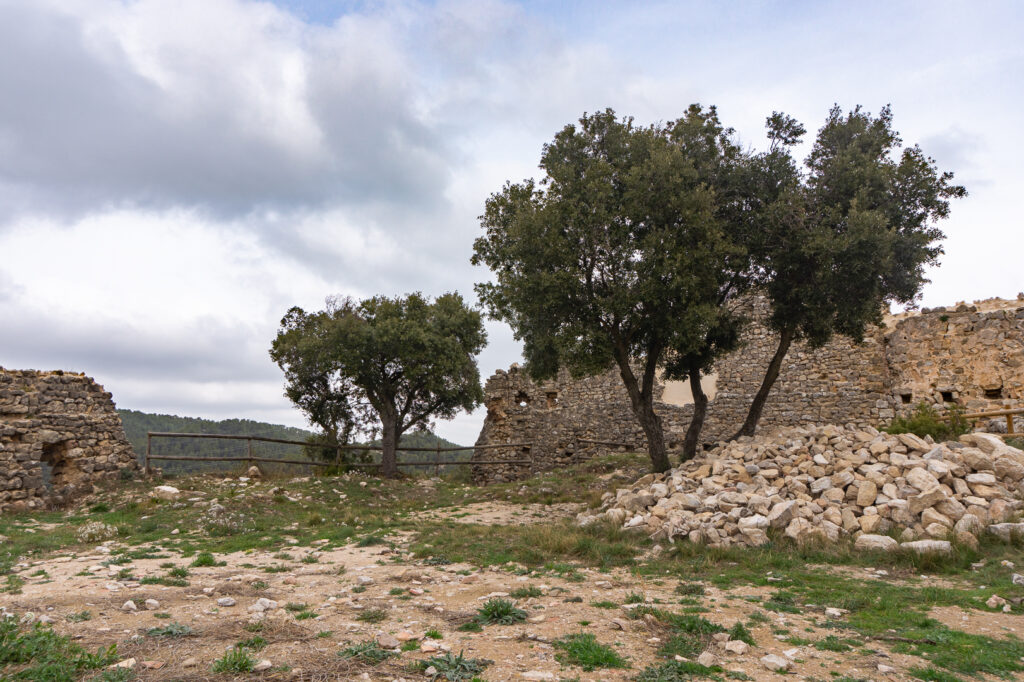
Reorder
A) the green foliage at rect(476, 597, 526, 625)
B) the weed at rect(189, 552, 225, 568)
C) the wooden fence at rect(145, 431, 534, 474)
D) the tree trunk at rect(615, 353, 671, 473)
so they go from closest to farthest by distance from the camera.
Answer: the green foliage at rect(476, 597, 526, 625), the weed at rect(189, 552, 225, 568), the tree trunk at rect(615, 353, 671, 473), the wooden fence at rect(145, 431, 534, 474)

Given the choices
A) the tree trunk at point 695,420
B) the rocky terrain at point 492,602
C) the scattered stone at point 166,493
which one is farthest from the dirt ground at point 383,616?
the tree trunk at point 695,420

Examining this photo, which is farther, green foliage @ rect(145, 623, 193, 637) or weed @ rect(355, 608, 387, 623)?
weed @ rect(355, 608, 387, 623)

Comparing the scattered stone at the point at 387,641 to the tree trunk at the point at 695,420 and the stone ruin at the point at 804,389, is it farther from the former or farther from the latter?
the stone ruin at the point at 804,389

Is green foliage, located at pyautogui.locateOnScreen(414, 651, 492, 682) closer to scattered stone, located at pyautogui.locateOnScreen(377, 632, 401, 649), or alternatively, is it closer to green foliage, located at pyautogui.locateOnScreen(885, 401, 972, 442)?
scattered stone, located at pyautogui.locateOnScreen(377, 632, 401, 649)

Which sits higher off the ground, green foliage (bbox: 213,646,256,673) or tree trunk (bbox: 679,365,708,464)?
tree trunk (bbox: 679,365,708,464)

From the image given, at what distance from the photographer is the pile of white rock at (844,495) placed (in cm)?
942

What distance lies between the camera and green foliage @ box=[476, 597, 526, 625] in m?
6.18

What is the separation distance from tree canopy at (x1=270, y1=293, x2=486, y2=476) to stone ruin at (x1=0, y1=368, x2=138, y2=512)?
19.9 feet

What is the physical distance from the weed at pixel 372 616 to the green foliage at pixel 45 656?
2120 millimetres

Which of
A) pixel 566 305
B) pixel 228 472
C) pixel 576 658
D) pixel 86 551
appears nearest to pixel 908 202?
pixel 566 305

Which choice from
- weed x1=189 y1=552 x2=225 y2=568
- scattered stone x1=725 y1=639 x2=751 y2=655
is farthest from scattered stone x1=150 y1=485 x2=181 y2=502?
scattered stone x1=725 y1=639 x2=751 y2=655

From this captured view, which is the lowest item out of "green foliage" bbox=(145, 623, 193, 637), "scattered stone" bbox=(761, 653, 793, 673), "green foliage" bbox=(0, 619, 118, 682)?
"scattered stone" bbox=(761, 653, 793, 673)

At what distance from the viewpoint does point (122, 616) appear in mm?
6305

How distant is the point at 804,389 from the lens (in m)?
22.1
